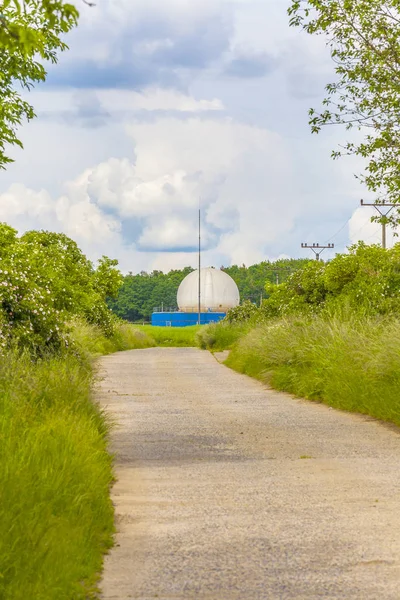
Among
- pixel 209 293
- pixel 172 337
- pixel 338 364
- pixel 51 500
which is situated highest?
pixel 209 293

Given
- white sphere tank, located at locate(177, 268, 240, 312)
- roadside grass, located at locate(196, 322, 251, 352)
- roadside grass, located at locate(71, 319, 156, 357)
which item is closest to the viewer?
roadside grass, located at locate(71, 319, 156, 357)

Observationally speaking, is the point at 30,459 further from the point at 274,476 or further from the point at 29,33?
the point at 29,33

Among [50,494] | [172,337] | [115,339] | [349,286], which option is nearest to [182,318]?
[172,337]

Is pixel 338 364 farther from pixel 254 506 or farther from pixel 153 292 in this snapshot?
pixel 153 292

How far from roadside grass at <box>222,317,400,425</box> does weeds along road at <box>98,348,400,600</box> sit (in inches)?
20.8

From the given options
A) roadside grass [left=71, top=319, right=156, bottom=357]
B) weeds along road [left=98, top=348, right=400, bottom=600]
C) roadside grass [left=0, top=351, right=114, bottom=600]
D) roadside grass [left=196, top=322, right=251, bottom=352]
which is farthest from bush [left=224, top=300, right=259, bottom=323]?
roadside grass [left=0, top=351, right=114, bottom=600]

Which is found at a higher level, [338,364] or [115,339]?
[115,339]

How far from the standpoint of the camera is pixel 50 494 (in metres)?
6.09

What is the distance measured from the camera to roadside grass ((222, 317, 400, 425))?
43.3ft

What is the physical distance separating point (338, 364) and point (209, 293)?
89.4m

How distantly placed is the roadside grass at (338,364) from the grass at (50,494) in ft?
15.7

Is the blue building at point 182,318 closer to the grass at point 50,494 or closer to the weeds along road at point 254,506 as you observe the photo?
the weeds along road at point 254,506

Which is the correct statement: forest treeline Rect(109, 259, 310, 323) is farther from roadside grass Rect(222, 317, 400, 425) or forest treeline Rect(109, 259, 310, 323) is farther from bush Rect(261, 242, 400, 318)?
roadside grass Rect(222, 317, 400, 425)

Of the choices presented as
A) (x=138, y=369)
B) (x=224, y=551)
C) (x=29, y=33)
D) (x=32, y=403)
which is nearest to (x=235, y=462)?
(x=32, y=403)
